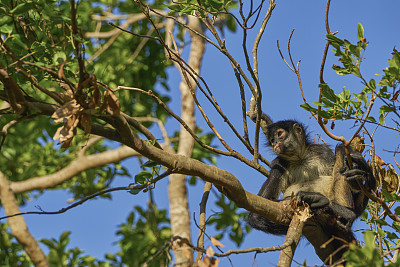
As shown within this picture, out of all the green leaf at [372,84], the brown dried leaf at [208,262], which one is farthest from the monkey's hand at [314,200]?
the brown dried leaf at [208,262]

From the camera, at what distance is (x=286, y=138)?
6.08 m

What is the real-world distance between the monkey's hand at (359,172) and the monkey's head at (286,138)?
4.20ft

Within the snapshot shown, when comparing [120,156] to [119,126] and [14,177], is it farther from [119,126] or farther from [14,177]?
[119,126]

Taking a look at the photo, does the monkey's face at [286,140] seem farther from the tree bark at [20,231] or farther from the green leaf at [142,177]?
the tree bark at [20,231]

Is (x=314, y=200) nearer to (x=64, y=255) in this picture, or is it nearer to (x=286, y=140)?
(x=286, y=140)

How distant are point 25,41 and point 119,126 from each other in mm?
1733

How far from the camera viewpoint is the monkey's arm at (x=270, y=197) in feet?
18.1

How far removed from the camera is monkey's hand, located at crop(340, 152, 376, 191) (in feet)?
15.3

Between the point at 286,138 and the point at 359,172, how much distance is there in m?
1.50

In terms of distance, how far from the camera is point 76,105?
315 centimetres

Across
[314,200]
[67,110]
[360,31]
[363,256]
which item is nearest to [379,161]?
[314,200]

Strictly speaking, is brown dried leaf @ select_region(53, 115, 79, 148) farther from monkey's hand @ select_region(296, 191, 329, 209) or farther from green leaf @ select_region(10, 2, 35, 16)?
monkey's hand @ select_region(296, 191, 329, 209)

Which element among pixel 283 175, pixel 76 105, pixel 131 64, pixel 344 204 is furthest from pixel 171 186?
pixel 76 105

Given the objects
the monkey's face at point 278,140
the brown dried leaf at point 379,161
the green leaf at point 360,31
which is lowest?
the brown dried leaf at point 379,161
